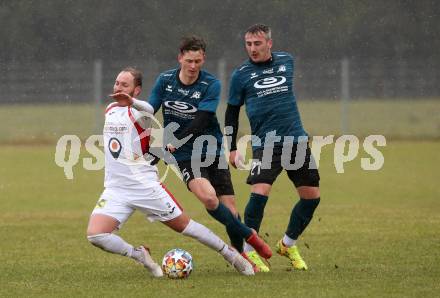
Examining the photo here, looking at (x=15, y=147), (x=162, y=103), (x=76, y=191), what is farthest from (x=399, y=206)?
(x=15, y=147)

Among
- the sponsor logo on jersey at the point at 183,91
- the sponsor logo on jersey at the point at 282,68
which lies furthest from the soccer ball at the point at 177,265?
the sponsor logo on jersey at the point at 282,68

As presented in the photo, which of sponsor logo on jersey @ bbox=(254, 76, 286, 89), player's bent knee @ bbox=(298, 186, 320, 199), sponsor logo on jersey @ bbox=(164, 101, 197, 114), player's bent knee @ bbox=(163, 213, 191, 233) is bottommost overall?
player's bent knee @ bbox=(163, 213, 191, 233)

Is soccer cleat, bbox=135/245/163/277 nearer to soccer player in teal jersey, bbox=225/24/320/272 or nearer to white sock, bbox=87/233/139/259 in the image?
white sock, bbox=87/233/139/259

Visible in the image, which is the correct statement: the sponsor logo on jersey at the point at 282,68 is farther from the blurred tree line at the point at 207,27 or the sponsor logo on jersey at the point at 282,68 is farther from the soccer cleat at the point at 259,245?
the blurred tree line at the point at 207,27

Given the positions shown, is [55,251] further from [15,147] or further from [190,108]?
→ [15,147]

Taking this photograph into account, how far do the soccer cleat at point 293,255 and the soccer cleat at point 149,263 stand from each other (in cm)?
124

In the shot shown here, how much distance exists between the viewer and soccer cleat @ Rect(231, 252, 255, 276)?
8430mm

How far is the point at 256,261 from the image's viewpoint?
29.2ft

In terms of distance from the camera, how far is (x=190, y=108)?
342 inches

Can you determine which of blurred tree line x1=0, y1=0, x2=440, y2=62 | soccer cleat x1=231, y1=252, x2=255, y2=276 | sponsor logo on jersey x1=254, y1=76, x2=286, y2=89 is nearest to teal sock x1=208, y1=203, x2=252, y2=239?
soccer cleat x1=231, y1=252, x2=255, y2=276

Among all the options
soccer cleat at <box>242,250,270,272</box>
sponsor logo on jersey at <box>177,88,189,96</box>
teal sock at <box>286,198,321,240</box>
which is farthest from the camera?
teal sock at <box>286,198,321,240</box>

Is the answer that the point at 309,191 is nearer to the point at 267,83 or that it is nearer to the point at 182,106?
the point at 267,83

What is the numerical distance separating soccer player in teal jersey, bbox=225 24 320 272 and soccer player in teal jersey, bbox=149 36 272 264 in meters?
0.21

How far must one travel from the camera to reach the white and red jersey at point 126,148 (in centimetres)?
817
